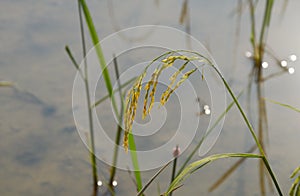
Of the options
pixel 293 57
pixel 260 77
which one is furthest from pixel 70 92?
pixel 293 57

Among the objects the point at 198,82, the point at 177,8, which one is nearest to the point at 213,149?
the point at 198,82

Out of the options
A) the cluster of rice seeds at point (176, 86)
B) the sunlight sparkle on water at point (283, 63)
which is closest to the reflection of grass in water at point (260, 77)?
the sunlight sparkle on water at point (283, 63)

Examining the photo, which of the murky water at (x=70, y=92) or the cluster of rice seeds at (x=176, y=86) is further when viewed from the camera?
the murky water at (x=70, y=92)

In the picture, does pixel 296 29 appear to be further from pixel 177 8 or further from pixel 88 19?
pixel 88 19

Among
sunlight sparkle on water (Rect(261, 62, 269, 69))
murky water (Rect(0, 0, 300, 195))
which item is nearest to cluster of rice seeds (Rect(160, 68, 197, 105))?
murky water (Rect(0, 0, 300, 195))

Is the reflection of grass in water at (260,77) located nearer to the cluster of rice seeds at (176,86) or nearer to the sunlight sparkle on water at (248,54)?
the sunlight sparkle on water at (248,54)

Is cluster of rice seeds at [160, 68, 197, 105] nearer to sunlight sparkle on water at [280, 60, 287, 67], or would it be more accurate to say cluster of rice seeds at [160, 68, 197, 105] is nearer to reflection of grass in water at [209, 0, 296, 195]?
reflection of grass in water at [209, 0, 296, 195]

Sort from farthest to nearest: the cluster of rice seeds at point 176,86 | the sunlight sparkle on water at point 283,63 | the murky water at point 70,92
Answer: the sunlight sparkle on water at point 283,63, the murky water at point 70,92, the cluster of rice seeds at point 176,86

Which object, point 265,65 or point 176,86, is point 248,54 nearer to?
point 265,65
